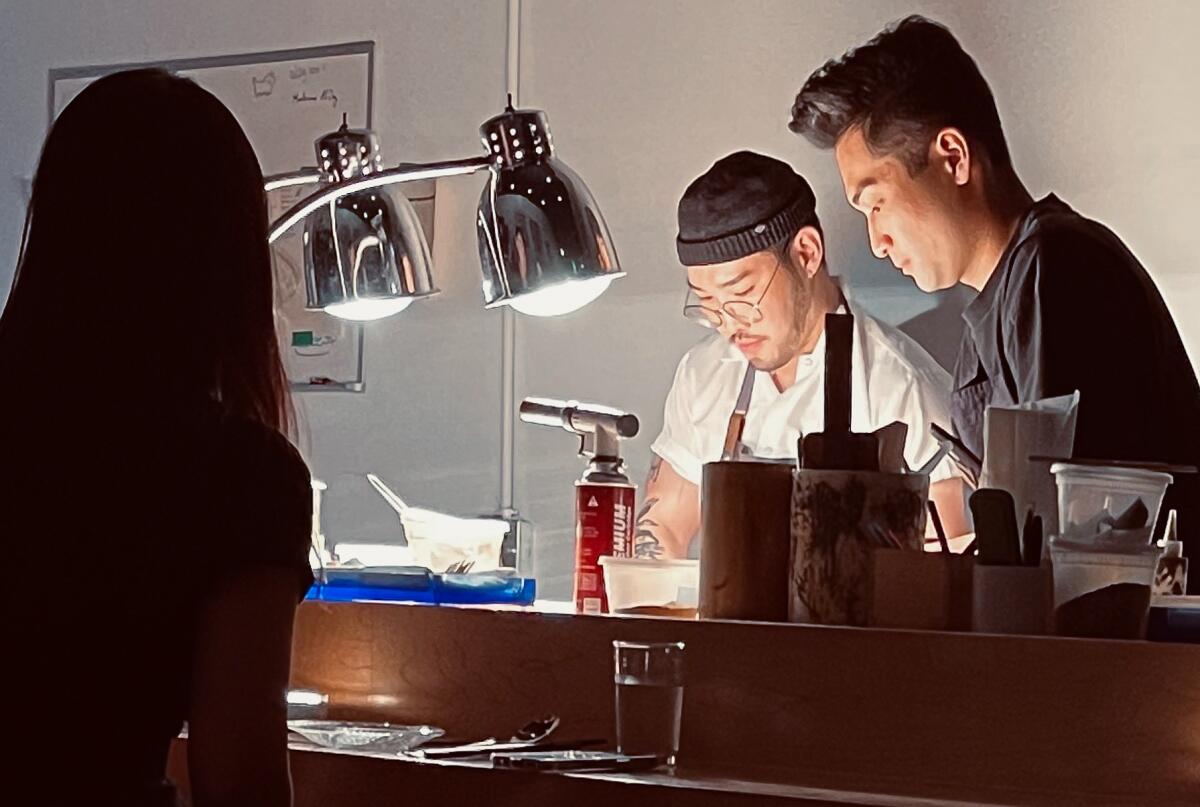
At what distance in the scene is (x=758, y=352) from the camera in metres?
2.14

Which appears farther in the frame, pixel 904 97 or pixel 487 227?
pixel 904 97

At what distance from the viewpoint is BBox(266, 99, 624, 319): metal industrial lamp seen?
5.54 ft

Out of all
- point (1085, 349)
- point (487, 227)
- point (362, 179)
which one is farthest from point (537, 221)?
point (1085, 349)

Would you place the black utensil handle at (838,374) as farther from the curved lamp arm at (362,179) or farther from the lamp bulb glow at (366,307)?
the lamp bulb glow at (366,307)

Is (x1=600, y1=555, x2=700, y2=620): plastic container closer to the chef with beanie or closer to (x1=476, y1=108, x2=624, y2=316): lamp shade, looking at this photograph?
(x1=476, y1=108, x2=624, y2=316): lamp shade

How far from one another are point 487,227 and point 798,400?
58 cm

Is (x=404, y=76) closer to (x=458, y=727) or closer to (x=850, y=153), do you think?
(x=850, y=153)

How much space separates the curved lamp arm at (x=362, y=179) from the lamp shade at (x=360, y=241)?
4cm

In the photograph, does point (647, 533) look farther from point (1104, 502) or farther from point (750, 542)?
point (1104, 502)

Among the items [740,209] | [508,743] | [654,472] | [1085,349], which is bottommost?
[508,743]

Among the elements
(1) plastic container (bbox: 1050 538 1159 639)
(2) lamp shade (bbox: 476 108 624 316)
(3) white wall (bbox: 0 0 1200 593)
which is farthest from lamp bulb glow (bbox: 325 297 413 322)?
(1) plastic container (bbox: 1050 538 1159 639)

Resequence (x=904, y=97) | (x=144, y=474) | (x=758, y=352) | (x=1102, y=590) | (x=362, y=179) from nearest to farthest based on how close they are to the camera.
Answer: (x=144, y=474), (x=1102, y=590), (x=362, y=179), (x=904, y=97), (x=758, y=352)

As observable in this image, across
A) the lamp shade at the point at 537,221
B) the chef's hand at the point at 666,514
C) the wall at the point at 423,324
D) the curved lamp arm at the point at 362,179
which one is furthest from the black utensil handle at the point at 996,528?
the wall at the point at 423,324

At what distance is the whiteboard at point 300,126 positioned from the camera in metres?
2.43
